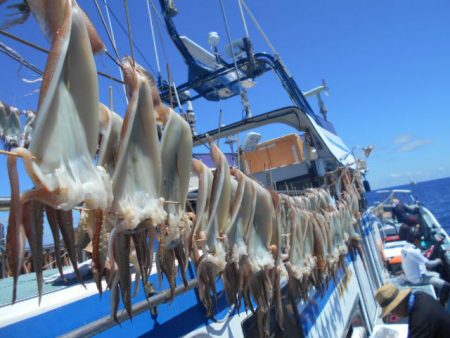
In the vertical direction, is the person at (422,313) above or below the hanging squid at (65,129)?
below

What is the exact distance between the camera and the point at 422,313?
13.7ft

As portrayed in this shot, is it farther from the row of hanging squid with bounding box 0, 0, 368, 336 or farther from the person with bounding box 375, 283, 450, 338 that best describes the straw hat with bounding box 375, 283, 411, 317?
the row of hanging squid with bounding box 0, 0, 368, 336

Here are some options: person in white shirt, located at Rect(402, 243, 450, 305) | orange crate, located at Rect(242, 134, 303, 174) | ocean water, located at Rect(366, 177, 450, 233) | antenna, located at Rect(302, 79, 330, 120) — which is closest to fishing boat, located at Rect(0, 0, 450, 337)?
orange crate, located at Rect(242, 134, 303, 174)

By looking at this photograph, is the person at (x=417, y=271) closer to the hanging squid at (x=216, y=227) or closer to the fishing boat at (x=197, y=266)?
the fishing boat at (x=197, y=266)

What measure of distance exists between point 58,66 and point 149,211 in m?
0.65

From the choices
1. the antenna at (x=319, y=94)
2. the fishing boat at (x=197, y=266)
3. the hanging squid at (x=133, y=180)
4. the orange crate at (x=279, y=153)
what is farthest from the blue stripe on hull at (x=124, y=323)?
the antenna at (x=319, y=94)

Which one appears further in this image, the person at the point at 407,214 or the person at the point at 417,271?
the person at the point at 407,214

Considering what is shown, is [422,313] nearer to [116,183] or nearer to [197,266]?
[197,266]

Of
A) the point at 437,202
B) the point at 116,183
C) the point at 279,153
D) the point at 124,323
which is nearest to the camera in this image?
the point at 116,183

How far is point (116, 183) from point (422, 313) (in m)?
4.37

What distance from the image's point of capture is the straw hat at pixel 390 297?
4555mm

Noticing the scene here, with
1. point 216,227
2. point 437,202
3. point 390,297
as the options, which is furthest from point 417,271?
point 437,202

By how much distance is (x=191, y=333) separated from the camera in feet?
10.2

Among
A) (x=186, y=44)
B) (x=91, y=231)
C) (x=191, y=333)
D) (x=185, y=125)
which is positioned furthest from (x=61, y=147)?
(x=186, y=44)
